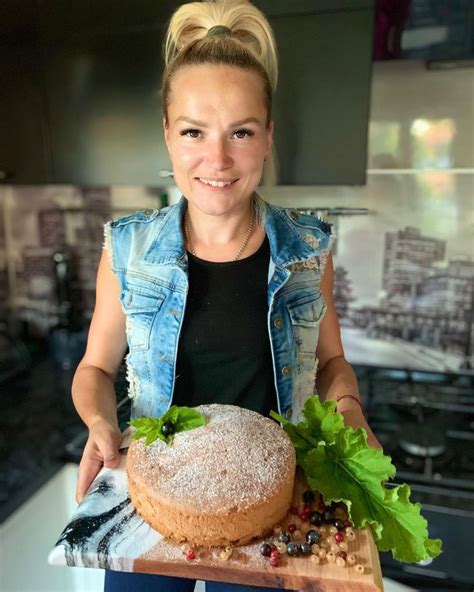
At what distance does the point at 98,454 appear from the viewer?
2.02ft

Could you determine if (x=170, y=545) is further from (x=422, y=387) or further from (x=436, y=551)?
(x=422, y=387)

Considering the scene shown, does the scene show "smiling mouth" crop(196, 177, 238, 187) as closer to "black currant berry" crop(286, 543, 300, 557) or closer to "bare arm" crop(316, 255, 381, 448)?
"bare arm" crop(316, 255, 381, 448)

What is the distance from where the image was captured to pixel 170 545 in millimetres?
501

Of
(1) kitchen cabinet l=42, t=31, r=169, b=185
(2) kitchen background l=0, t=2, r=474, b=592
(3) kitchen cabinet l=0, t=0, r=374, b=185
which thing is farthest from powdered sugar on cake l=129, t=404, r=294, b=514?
(1) kitchen cabinet l=42, t=31, r=169, b=185

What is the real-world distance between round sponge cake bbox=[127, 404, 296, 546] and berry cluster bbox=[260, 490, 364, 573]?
0.02 m

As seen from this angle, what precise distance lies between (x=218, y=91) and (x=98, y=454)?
16.9 inches

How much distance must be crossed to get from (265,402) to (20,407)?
98 centimetres

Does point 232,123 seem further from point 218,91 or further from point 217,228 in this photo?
point 217,228

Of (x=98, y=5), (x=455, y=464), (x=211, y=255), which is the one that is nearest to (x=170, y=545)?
(x=211, y=255)

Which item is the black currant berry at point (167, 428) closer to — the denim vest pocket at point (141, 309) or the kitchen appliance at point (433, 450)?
the denim vest pocket at point (141, 309)

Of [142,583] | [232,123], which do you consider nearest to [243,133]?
[232,123]

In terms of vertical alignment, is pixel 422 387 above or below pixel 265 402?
below

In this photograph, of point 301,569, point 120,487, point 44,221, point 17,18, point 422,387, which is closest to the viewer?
point 301,569

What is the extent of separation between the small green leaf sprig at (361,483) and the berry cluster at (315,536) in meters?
0.02
